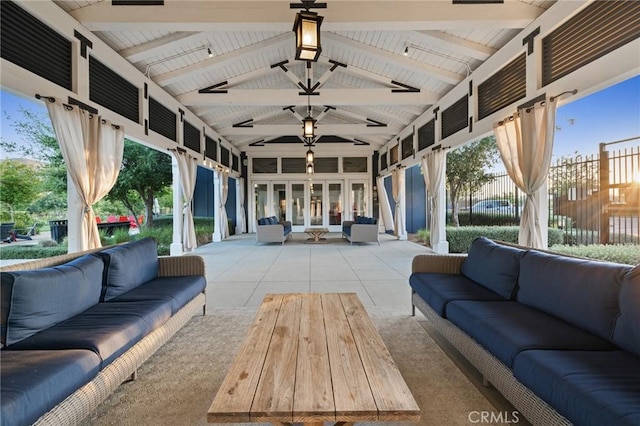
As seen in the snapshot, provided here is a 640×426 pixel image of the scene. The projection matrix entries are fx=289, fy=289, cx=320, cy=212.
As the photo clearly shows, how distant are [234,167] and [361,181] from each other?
18.0ft

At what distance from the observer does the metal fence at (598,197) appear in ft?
13.6

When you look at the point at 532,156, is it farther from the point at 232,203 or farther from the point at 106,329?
the point at 232,203

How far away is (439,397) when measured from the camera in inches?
72.8

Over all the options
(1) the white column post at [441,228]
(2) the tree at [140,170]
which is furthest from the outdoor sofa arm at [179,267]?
(2) the tree at [140,170]

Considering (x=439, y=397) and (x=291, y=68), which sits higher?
(x=291, y=68)

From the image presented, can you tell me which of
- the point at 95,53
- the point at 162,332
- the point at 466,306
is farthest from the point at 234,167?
the point at 466,306

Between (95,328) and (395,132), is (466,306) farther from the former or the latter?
(395,132)

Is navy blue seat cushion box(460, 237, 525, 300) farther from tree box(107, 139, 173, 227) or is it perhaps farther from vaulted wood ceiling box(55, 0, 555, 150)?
tree box(107, 139, 173, 227)

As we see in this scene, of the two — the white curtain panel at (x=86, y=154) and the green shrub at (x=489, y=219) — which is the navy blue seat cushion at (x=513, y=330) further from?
the green shrub at (x=489, y=219)

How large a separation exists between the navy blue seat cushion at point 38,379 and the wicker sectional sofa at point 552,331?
2.26 meters

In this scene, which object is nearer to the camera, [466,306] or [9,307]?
[9,307]

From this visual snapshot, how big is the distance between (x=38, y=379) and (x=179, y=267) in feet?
6.31

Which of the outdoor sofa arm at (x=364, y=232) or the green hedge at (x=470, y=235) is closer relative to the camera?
the green hedge at (x=470, y=235)

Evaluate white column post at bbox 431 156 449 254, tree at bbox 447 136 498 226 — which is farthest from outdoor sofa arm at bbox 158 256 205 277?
tree at bbox 447 136 498 226
